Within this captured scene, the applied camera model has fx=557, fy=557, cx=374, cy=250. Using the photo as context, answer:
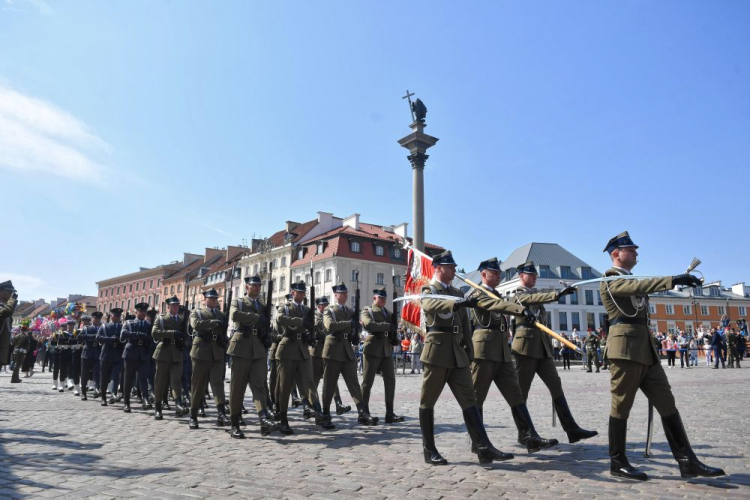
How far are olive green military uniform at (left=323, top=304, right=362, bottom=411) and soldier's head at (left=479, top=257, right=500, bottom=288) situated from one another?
3073mm

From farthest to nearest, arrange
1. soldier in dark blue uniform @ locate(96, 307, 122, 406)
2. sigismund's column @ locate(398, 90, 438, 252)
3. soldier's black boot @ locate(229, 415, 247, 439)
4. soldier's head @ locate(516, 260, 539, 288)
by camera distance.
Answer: sigismund's column @ locate(398, 90, 438, 252) < soldier in dark blue uniform @ locate(96, 307, 122, 406) < soldier's black boot @ locate(229, 415, 247, 439) < soldier's head @ locate(516, 260, 539, 288)

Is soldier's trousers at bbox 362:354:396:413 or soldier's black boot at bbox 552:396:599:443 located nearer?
soldier's black boot at bbox 552:396:599:443

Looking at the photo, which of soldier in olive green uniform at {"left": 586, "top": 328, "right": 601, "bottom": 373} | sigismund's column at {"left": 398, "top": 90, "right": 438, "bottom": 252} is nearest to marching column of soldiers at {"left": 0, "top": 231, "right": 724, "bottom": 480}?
sigismund's column at {"left": 398, "top": 90, "right": 438, "bottom": 252}

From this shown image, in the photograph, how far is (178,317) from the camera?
1122cm

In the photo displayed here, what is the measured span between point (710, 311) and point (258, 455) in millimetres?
93280

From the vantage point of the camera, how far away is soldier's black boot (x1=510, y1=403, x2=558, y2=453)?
6219 millimetres

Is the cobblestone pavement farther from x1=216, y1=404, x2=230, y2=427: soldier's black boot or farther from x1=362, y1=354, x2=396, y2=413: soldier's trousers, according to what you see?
x1=362, y1=354, x2=396, y2=413: soldier's trousers

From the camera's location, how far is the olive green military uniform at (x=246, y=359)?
326 inches

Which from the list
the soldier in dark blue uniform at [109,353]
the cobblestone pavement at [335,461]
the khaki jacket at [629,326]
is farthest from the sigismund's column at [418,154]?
the khaki jacket at [629,326]

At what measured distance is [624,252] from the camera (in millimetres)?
5652

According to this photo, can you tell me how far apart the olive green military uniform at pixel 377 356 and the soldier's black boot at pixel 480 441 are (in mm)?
3519

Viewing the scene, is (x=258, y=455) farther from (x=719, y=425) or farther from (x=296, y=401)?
(x=719, y=425)

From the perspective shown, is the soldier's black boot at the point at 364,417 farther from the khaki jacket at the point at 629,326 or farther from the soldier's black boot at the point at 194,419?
the khaki jacket at the point at 629,326

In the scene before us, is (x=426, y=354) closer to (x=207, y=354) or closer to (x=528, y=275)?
(x=528, y=275)
